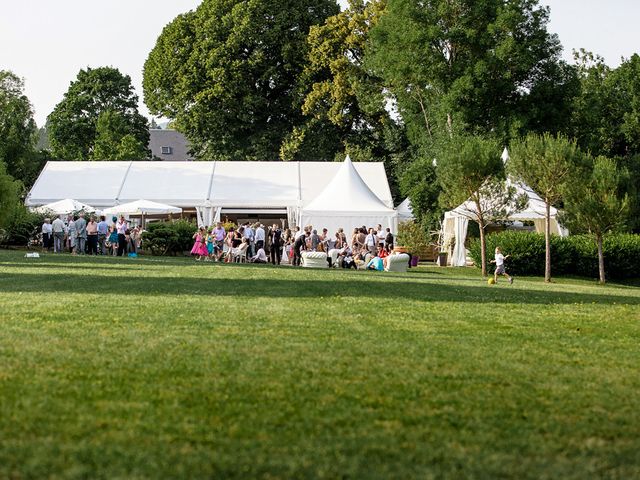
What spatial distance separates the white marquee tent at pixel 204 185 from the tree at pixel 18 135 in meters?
16.9

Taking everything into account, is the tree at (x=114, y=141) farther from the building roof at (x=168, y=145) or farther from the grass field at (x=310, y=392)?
the grass field at (x=310, y=392)

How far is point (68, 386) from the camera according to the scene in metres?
6.74

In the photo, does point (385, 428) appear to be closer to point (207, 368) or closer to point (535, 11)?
point (207, 368)

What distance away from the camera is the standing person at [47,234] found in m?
39.2

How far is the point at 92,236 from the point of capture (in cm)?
3725

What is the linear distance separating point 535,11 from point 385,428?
1783 inches

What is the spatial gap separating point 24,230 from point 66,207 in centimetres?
199

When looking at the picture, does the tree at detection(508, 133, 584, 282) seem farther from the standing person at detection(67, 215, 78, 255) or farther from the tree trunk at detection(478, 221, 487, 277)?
the standing person at detection(67, 215, 78, 255)

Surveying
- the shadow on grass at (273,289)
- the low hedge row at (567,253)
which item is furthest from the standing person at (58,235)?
the shadow on grass at (273,289)

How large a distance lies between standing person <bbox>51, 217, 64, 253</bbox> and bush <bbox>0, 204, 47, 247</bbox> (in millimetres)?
1945

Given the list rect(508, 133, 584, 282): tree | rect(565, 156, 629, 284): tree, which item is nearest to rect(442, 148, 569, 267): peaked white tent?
rect(565, 156, 629, 284): tree

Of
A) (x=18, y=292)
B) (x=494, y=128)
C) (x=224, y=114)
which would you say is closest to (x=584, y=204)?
(x=494, y=128)

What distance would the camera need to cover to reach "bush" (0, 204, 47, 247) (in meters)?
40.2

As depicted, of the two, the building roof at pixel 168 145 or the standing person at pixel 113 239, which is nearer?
the standing person at pixel 113 239
